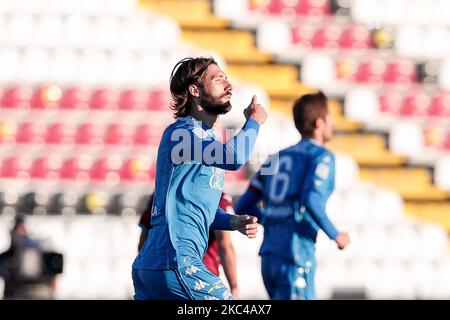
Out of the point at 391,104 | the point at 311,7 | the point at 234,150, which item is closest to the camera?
the point at 234,150

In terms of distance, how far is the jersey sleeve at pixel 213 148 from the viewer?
5461 mm

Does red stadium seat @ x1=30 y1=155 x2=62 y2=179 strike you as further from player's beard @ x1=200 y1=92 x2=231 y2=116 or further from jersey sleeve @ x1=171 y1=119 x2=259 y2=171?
jersey sleeve @ x1=171 y1=119 x2=259 y2=171

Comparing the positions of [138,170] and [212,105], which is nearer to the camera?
[212,105]

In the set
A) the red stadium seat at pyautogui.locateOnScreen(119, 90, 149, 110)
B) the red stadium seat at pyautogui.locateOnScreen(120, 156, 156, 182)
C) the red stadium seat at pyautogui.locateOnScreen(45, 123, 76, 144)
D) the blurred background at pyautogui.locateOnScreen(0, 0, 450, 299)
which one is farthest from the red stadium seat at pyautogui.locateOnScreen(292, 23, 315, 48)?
the red stadium seat at pyautogui.locateOnScreen(45, 123, 76, 144)

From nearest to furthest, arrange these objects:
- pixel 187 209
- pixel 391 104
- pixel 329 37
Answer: pixel 187 209 → pixel 391 104 → pixel 329 37

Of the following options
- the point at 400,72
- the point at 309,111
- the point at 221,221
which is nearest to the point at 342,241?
the point at 309,111

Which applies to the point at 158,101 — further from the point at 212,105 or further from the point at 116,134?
the point at 212,105

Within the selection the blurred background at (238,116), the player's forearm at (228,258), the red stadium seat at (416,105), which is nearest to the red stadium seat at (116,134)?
the blurred background at (238,116)

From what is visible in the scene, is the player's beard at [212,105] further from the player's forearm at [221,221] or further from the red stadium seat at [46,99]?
the red stadium seat at [46,99]

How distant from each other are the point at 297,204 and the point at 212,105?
7.24ft

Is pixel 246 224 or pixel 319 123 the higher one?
pixel 319 123

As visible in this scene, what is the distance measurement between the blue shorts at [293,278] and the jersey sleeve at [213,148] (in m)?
2.45

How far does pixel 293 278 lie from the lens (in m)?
7.88

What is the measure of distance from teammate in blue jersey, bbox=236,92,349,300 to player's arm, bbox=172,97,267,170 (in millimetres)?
2235
